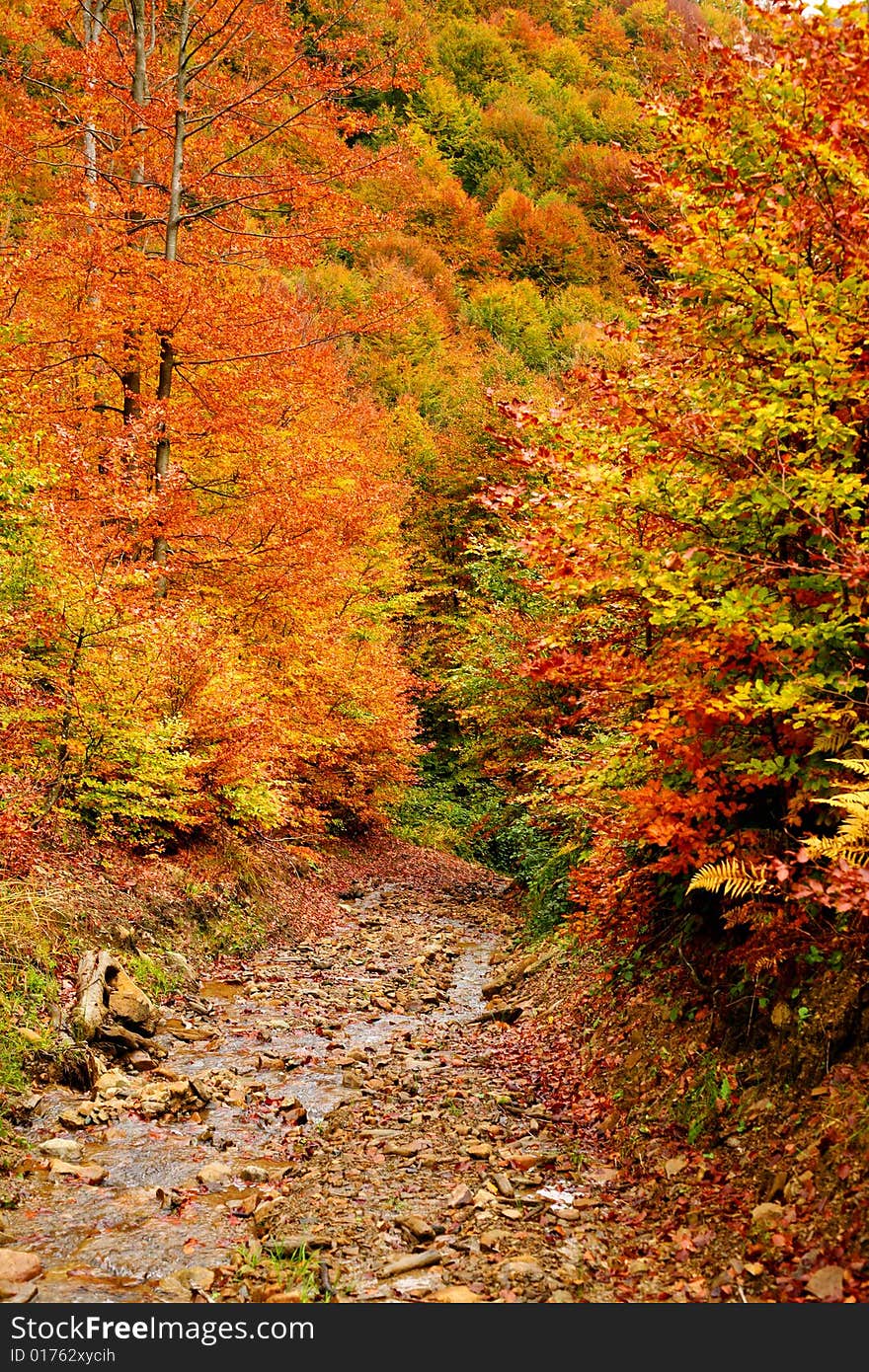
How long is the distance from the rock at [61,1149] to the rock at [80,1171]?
0.21 feet

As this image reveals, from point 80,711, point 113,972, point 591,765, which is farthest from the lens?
point 80,711

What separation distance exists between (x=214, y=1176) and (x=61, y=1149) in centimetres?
90

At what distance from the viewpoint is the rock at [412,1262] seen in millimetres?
4065

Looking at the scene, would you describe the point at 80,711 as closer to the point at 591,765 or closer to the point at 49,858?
the point at 49,858

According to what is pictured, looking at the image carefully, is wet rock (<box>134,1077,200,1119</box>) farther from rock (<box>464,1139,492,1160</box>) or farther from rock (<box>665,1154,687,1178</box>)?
rock (<box>665,1154,687,1178</box>)

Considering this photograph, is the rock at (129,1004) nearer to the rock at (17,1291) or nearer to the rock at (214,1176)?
the rock at (214,1176)

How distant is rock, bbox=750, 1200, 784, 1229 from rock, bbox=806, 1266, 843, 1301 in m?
0.43

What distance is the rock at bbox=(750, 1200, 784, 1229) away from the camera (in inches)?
154

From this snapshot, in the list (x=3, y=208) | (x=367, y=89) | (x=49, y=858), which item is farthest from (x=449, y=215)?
(x=49, y=858)

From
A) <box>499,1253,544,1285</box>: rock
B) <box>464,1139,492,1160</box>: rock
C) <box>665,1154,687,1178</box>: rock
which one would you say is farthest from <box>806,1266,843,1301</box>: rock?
<box>464,1139,492,1160</box>: rock

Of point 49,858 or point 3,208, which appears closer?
point 49,858

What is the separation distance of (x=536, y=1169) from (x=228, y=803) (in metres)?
7.31

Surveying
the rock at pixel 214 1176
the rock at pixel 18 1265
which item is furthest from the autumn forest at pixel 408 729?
the rock at pixel 214 1176
